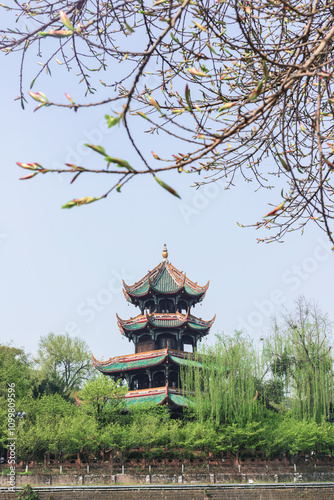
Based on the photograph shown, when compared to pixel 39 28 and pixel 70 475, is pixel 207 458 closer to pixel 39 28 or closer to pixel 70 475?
pixel 70 475

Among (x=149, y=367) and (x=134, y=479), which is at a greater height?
(x=149, y=367)

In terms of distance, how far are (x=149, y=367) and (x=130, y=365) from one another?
1.21 metres

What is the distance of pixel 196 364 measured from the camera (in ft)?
77.0

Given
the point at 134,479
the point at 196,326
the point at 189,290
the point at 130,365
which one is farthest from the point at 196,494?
the point at 189,290

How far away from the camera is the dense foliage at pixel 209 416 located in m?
19.3

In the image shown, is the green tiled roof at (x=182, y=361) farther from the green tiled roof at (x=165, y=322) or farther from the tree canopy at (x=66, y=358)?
the tree canopy at (x=66, y=358)

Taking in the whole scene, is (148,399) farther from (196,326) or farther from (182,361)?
(196,326)

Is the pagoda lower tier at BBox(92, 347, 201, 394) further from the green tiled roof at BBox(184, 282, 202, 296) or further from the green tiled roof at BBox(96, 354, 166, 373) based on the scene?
the green tiled roof at BBox(184, 282, 202, 296)

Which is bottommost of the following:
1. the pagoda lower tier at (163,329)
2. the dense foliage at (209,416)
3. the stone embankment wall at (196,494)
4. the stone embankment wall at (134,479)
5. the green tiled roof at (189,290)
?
the stone embankment wall at (196,494)

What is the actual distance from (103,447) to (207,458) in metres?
4.07

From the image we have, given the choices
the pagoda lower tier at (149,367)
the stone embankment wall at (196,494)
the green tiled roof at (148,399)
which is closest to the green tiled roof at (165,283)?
the pagoda lower tier at (149,367)

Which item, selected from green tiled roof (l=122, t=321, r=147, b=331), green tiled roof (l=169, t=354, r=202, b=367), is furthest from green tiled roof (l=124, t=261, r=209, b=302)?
green tiled roof (l=169, t=354, r=202, b=367)

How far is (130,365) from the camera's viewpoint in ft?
82.1

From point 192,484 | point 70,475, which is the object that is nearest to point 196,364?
point 192,484
